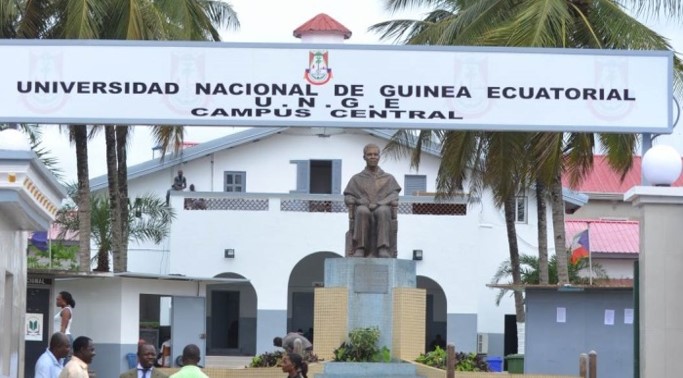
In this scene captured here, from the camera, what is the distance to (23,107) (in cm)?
1798

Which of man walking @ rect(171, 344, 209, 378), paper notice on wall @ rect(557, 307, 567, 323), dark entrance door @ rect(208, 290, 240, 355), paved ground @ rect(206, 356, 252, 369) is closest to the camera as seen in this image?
man walking @ rect(171, 344, 209, 378)

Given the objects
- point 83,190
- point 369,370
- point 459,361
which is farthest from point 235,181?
point 459,361

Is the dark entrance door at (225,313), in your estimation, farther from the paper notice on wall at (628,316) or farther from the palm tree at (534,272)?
the paper notice on wall at (628,316)

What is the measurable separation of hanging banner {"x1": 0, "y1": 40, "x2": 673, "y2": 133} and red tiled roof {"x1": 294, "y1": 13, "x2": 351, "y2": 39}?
97.5 ft

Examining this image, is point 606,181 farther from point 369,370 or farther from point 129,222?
point 369,370

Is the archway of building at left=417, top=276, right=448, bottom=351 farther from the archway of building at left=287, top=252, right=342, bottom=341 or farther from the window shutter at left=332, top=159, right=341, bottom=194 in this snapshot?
the window shutter at left=332, top=159, right=341, bottom=194

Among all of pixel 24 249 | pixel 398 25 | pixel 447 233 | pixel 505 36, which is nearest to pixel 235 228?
pixel 447 233

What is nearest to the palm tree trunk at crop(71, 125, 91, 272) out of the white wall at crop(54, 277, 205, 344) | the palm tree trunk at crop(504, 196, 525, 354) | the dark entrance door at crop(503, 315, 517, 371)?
the white wall at crop(54, 277, 205, 344)

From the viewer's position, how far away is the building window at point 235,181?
4691cm

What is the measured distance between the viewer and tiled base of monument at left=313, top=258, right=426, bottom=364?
2308 centimetres

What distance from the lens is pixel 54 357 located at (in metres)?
13.8

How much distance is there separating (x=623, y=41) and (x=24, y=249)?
1186 centimetres

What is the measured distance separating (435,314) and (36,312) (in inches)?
907

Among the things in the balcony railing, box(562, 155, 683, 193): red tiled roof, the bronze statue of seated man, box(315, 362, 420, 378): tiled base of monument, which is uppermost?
box(562, 155, 683, 193): red tiled roof
